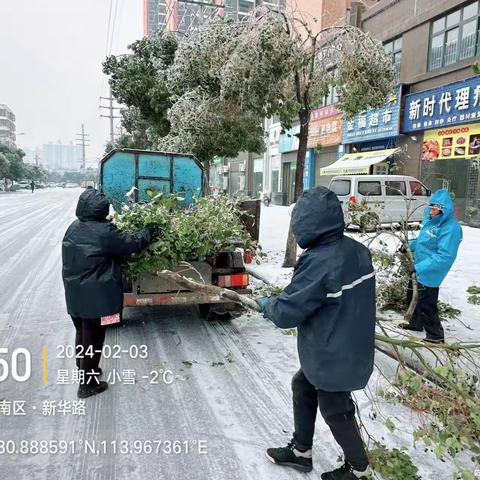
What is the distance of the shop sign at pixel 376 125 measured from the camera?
61.5 ft

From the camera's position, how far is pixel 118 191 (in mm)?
7277

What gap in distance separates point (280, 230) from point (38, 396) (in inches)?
513

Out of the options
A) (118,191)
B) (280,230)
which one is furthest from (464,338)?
(280,230)

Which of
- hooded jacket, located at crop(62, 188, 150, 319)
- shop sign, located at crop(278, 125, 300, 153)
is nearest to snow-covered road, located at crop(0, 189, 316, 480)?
hooded jacket, located at crop(62, 188, 150, 319)

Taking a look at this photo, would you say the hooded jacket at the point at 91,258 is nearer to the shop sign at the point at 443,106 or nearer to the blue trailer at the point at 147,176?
the blue trailer at the point at 147,176

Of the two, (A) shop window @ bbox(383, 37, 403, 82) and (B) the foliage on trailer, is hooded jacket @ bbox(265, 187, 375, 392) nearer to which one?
(B) the foliage on trailer

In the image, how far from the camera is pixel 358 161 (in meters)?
20.5

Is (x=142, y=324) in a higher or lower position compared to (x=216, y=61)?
lower

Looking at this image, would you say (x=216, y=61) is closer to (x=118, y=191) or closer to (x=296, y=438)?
(x=118, y=191)

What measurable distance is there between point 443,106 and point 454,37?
8.63 ft

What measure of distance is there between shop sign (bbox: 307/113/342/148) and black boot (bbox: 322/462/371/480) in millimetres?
21496

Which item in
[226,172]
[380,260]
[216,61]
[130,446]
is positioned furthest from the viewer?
[226,172]

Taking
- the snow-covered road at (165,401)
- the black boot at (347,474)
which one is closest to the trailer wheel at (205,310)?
the snow-covered road at (165,401)

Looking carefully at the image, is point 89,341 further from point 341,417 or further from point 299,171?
point 299,171
